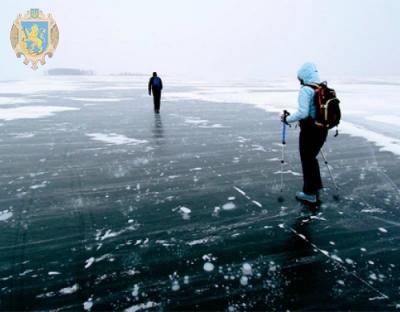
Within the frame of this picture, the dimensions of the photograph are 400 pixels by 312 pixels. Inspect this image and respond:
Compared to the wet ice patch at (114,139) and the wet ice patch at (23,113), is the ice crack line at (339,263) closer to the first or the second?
the wet ice patch at (114,139)

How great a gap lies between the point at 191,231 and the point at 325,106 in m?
2.44

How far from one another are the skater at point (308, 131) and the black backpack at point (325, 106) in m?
0.07

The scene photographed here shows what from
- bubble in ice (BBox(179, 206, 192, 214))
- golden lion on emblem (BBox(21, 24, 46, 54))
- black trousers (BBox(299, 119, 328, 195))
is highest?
golden lion on emblem (BBox(21, 24, 46, 54))

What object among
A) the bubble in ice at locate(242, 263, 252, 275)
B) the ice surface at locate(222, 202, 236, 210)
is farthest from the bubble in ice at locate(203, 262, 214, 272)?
the ice surface at locate(222, 202, 236, 210)

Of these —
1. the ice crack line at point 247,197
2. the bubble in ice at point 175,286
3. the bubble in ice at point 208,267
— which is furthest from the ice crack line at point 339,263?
the bubble in ice at point 175,286

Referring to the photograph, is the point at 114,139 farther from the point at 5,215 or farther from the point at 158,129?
the point at 5,215

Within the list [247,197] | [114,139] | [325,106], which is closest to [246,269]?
[247,197]

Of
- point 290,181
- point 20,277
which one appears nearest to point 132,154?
point 290,181

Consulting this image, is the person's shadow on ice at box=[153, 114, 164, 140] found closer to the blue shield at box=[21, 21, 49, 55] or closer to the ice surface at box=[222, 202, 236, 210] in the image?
the ice surface at box=[222, 202, 236, 210]

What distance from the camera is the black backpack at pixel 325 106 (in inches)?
172

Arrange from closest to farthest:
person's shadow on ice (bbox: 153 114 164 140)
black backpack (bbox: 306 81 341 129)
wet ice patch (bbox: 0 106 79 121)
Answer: black backpack (bbox: 306 81 341 129) → person's shadow on ice (bbox: 153 114 164 140) → wet ice patch (bbox: 0 106 79 121)

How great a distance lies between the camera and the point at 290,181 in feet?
20.1

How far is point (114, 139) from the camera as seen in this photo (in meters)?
9.79

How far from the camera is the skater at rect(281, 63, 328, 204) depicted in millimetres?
4492
